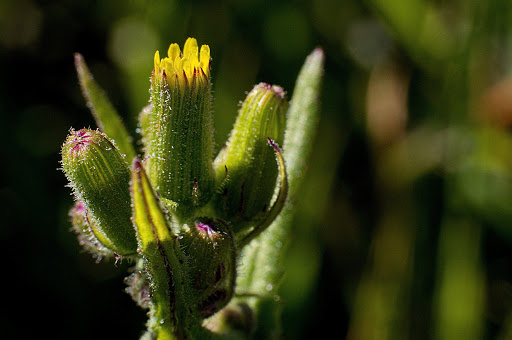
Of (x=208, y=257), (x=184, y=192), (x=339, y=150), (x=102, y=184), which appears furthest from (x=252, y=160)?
(x=339, y=150)

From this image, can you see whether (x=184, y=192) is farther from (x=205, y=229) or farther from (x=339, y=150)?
(x=339, y=150)

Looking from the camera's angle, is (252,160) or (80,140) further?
(252,160)

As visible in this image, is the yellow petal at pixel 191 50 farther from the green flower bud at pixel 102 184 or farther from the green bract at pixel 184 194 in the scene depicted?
the green flower bud at pixel 102 184

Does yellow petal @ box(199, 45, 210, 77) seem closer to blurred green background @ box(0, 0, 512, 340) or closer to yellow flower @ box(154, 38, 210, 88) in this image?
yellow flower @ box(154, 38, 210, 88)

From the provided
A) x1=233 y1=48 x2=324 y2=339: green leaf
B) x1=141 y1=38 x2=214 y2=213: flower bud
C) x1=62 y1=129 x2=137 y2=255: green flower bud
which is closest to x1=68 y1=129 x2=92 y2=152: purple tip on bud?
x1=62 y1=129 x2=137 y2=255: green flower bud

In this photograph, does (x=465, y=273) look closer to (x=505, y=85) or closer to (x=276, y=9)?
(x=505, y=85)

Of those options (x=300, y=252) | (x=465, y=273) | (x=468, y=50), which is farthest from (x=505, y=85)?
(x=300, y=252)
